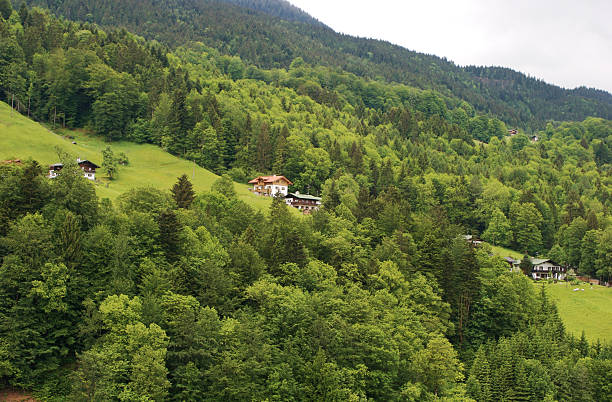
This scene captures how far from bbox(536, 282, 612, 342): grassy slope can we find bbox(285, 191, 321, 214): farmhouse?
4523 centimetres

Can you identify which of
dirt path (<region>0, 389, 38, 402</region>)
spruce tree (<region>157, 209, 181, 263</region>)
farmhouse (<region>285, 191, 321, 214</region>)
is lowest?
dirt path (<region>0, 389, 38, 402</region>)

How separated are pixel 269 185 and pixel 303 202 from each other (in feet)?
25.4

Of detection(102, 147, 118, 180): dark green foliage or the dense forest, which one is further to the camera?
detection(102, 147, 118, 180): dark green foliage

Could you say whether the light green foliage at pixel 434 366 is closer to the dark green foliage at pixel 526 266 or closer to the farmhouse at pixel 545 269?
the dark green foliage at pixel 526 266

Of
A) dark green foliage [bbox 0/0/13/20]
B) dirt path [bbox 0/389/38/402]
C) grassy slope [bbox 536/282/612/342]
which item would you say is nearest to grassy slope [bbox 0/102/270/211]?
dirt path [bbox 0/389/38/402]

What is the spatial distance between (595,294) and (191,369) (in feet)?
245

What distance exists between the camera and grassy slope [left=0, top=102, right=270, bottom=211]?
7314 centimetres

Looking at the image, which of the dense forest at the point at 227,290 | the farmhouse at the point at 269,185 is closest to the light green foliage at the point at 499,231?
the dense forest at the point at 227,290

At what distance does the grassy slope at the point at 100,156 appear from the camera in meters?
73.1

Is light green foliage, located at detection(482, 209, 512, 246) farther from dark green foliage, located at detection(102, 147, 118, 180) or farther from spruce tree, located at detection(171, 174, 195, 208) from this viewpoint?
dark green foliage, located at detection(102, 147, 118, 180)

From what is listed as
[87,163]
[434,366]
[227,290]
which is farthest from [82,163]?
[434,366]

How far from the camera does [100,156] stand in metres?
85.8

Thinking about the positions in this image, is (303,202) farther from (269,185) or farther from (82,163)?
(82,163)

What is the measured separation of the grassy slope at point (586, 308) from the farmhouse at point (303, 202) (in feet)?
148
